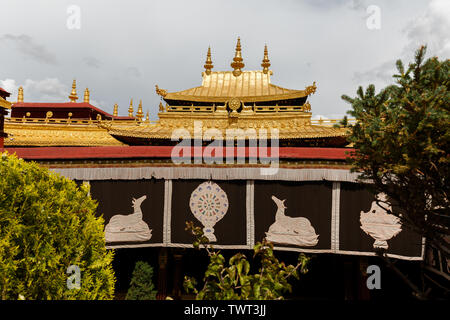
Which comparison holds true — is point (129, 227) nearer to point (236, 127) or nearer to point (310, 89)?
point (236, 127)

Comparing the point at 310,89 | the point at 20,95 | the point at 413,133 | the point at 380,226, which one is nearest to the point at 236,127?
the point at 310,89

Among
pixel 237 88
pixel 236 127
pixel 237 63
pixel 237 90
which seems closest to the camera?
pixel 236 127

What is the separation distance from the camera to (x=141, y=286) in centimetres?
694

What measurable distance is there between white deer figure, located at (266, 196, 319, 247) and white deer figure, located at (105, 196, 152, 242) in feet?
10.6

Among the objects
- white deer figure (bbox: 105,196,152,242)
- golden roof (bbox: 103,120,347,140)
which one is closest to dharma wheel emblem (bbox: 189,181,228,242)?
white deer figure (bbox: 105,196,152,242)

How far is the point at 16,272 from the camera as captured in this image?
3.52m

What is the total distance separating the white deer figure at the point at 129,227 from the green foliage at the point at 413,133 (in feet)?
17.6

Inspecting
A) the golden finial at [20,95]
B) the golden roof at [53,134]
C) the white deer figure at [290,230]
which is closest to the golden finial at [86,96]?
the golden finial at [20,95]

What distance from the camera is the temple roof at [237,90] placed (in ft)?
46.4

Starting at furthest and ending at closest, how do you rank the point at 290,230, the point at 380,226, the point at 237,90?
the point at 237,90 < the point at 290,230 < the point at 380,226

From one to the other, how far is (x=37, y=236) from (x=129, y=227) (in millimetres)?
3541

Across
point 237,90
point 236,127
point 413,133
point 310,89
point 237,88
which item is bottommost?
point 413,133

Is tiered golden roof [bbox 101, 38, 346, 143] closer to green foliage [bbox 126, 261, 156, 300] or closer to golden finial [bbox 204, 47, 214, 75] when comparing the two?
golden finial [bbox 204, 47, 214, 75]
